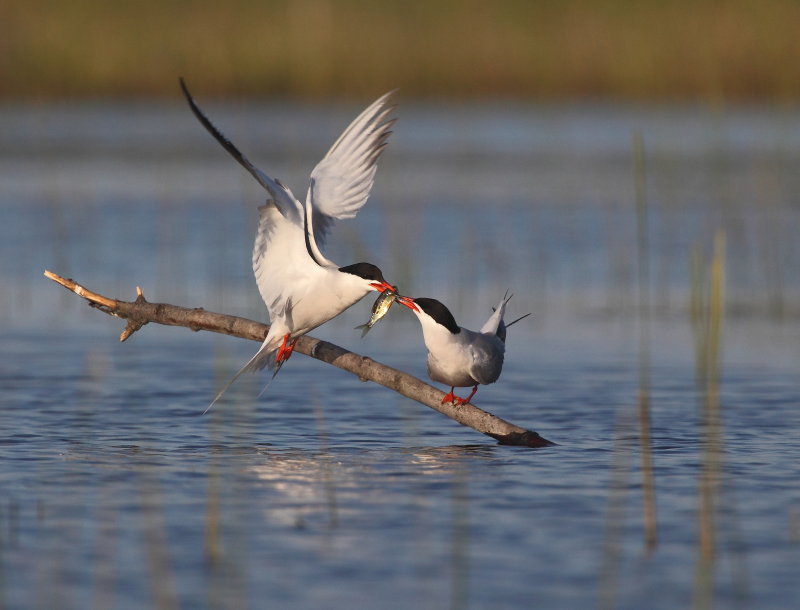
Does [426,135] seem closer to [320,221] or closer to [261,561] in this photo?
[320,221]

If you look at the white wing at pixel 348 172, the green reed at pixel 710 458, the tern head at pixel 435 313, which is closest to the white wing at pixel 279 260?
the white wing at pixel 348 172

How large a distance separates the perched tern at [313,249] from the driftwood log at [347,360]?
0.15 meters

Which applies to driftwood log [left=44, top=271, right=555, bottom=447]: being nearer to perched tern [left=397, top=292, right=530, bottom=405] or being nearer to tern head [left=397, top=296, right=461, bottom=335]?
perched tern [left=397, top=292, right=530, bottom=405]

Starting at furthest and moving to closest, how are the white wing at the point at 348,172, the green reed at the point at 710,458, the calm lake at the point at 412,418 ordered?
the white wing at the point at 348,172, the calm lake at the point at 412,418, the green reed at the point at 710,458

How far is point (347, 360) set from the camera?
755cm

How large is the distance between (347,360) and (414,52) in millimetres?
22948

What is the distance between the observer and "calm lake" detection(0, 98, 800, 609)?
5.61 metres

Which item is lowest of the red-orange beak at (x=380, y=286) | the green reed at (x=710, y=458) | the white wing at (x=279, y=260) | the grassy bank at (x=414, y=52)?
the green reed at (x=710, y=458)

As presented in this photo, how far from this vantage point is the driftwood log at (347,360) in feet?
24.5

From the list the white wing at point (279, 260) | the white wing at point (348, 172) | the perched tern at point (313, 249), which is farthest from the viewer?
the white wing at point (348, 172)

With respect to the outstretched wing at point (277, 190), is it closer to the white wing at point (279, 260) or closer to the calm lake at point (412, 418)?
the white wing at point (279, 260)

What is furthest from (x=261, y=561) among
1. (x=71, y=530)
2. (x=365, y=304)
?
(x=365, y=304)

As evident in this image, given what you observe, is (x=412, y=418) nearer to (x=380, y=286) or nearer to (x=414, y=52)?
(x=380, y=286)

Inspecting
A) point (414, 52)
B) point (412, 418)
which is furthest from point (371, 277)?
point (414, 52)
